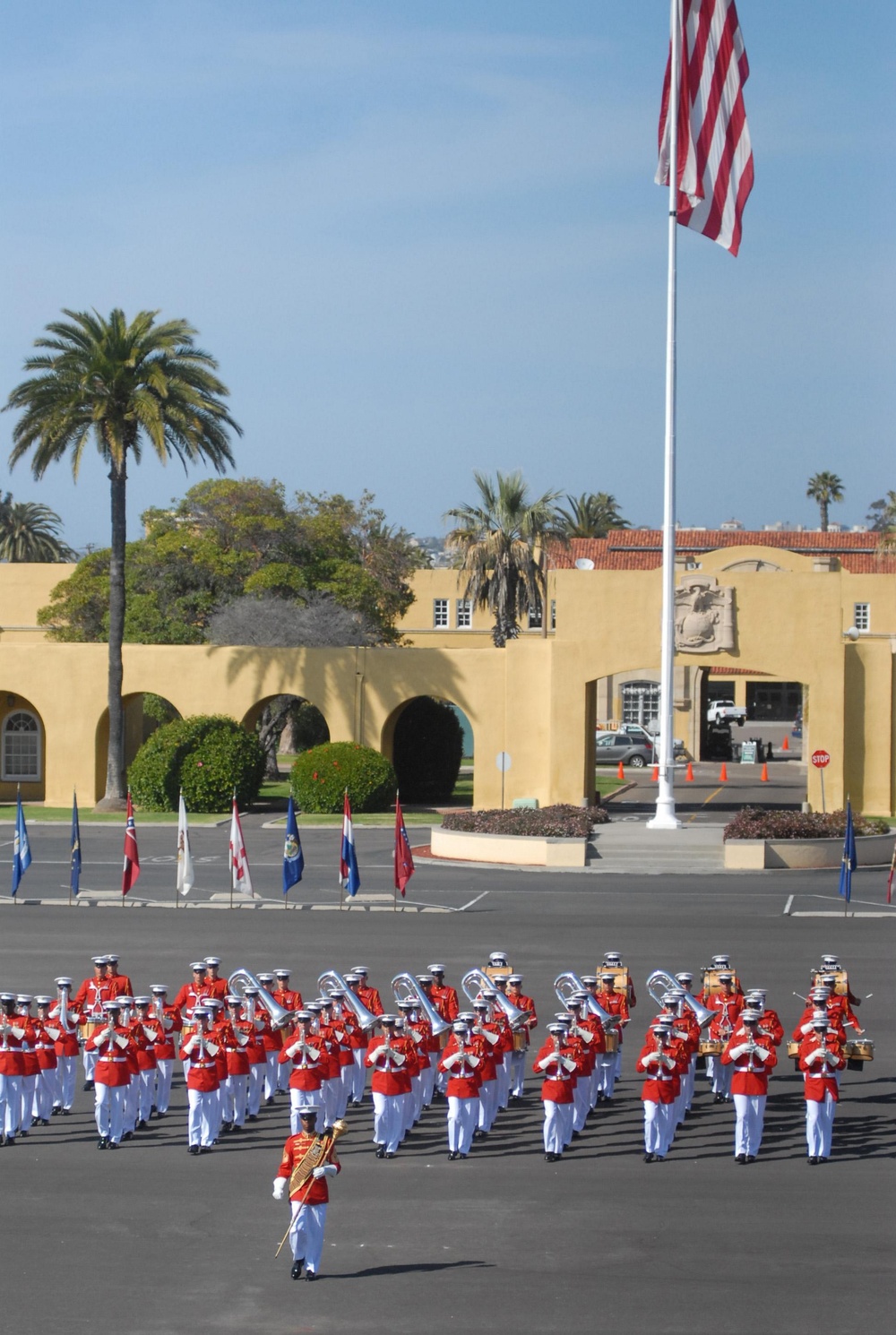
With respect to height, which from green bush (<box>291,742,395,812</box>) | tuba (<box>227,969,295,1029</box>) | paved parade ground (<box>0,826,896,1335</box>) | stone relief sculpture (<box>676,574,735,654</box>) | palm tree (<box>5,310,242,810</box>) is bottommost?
paved parade ground (<box>0,826,896,1335</box>)

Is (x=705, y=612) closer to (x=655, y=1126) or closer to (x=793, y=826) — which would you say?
(x=793, y=826)

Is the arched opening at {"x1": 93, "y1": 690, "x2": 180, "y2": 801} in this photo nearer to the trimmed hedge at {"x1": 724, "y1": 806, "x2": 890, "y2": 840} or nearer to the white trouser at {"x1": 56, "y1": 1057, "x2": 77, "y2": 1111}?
the trimmed hedge at {"x1": 724, "y1": 806, "x2": 890, "y2": 840}

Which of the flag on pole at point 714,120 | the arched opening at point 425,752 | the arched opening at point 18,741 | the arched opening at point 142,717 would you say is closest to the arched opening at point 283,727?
the arched opening at point 425,752

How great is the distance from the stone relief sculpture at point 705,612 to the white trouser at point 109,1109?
92.0 feet

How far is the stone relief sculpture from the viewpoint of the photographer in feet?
134

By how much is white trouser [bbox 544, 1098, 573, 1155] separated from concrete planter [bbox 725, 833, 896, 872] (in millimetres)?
19886

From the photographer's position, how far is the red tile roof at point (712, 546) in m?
79.2

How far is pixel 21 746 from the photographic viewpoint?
49.4 metres

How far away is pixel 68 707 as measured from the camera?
4697cm

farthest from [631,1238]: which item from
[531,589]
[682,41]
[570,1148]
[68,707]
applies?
[531,589]

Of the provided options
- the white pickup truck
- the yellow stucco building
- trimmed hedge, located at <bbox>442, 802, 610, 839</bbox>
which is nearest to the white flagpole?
trimmed hedge, located at <bbox>442, 802, 610, 839</bbox>

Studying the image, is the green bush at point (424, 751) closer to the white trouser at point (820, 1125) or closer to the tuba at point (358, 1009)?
the tuba at point (358, 1009)

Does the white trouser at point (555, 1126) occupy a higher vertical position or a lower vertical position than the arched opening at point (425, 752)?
lower

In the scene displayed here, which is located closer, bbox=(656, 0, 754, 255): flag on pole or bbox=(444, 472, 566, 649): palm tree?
bbox=(656, 0, 754, 255): flag on pole
